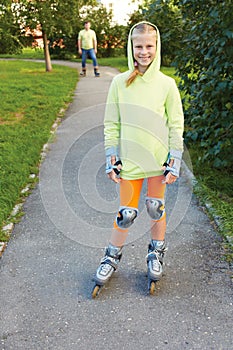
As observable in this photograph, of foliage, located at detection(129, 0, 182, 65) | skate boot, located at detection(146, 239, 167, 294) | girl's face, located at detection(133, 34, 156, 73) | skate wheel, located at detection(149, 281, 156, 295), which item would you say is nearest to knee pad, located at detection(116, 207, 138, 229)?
skate boot, located at detection(146, 239, 167, 294)

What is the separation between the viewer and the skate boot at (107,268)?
3.30 meters

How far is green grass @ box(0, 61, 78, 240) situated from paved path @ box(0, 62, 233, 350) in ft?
1.10

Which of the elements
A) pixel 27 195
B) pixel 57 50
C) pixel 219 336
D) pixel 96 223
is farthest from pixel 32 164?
pixel 57 50

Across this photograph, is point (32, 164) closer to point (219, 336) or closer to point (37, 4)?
point (219, 336)

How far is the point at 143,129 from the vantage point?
3.11 metres

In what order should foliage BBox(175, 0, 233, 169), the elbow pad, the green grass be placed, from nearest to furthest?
the elbow pad
foliage BBox(175, 0, 233, 169)
the green grass

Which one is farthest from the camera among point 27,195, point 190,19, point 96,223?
point 190,19

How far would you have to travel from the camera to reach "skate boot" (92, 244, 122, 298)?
3.30 meters

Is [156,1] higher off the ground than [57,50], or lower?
higher

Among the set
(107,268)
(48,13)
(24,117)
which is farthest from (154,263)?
(48,13)

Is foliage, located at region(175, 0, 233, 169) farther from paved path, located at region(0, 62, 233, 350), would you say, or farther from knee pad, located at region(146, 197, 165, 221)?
knee pad, located at region(146, 197, 165, 221)

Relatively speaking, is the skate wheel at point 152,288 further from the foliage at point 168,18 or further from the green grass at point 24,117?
the foliage at point 168,18

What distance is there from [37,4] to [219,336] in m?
13.4

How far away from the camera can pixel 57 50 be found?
22750 millimetres
